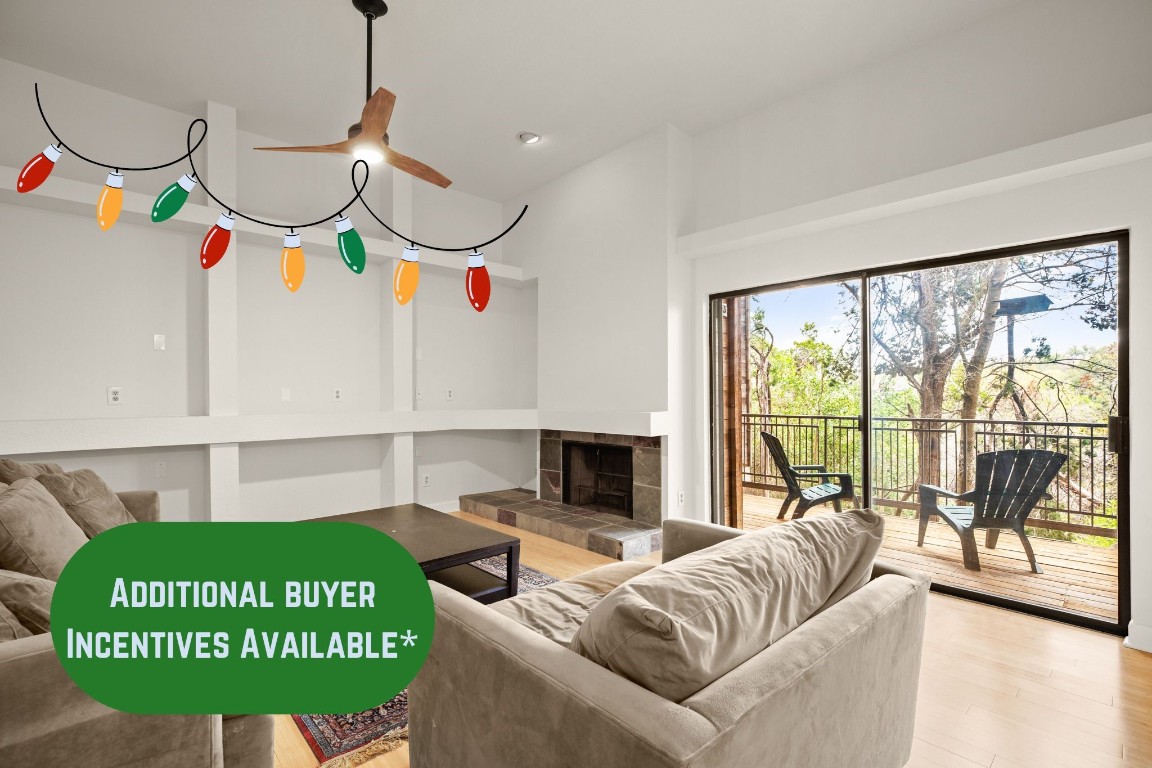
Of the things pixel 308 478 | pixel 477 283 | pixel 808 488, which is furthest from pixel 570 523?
pixel 477 283

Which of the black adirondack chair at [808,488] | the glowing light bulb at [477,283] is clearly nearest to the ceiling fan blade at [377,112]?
the glowing light bulb at [477,283]

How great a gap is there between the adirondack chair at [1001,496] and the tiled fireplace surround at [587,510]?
1.82m

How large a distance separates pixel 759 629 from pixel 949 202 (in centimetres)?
297

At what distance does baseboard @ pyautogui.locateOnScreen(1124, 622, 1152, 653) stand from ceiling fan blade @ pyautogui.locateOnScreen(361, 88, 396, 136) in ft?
12.9

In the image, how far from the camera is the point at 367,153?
2.51 m

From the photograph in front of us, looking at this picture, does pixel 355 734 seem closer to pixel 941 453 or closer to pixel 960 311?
pixel 941 453

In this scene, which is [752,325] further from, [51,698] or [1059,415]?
[51,698]

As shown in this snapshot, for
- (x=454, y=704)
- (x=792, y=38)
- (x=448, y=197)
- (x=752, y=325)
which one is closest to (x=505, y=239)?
(x=448, y=197)

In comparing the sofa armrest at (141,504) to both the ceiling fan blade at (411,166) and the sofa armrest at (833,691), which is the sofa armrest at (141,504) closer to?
the ceiling fan blade at (411,166)

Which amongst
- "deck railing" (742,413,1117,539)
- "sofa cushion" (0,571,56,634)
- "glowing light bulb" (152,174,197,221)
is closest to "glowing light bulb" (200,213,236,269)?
"glowing light bulb" (152,174,197,221)

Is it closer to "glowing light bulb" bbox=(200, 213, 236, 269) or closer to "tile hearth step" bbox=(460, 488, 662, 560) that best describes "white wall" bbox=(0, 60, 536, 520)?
"tile hearth step" bbox=(460, 488, 662, 560)

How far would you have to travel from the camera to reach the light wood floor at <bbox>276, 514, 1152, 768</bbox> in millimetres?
1784

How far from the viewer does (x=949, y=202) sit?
309 centimetres

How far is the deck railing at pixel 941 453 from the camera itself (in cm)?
276
